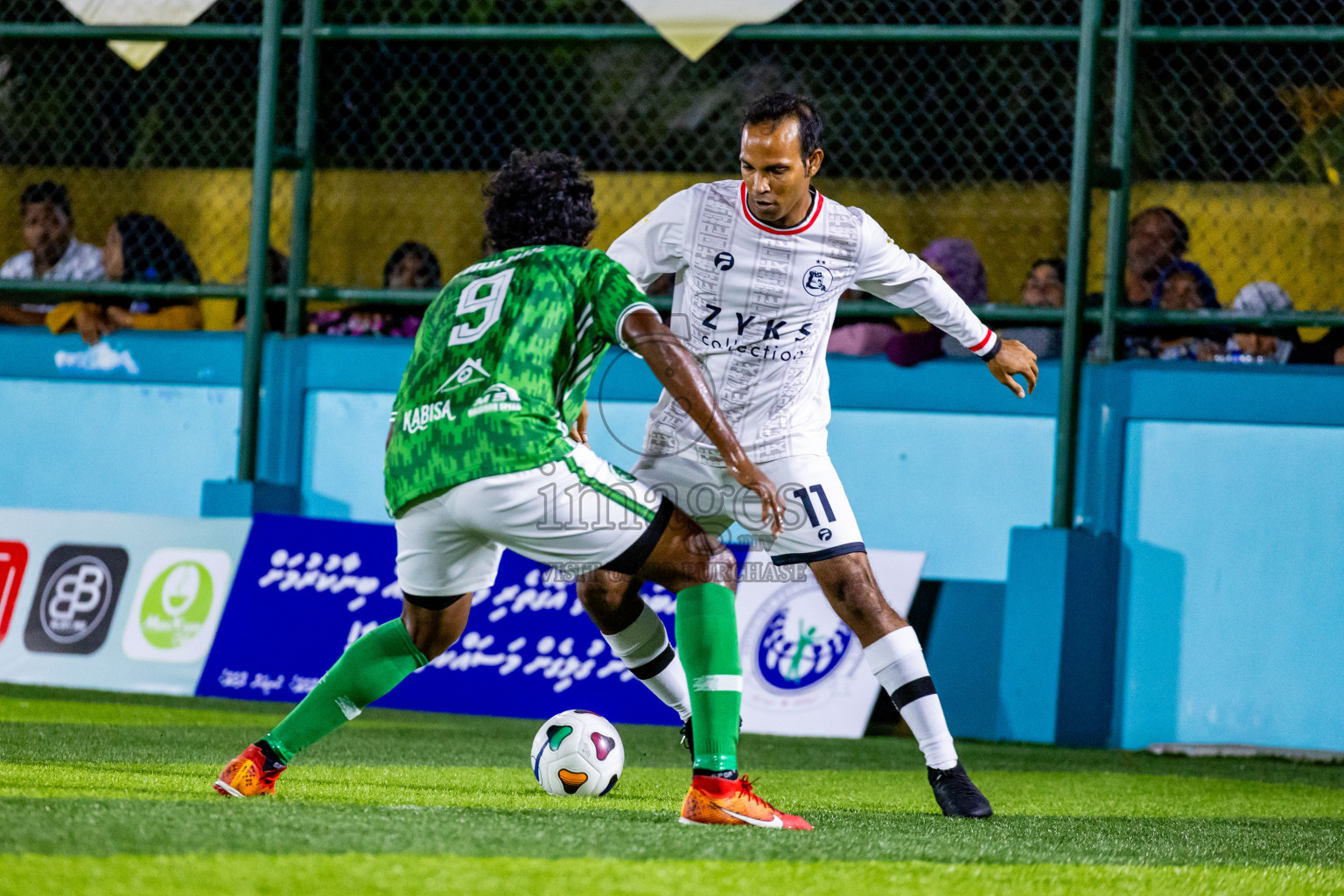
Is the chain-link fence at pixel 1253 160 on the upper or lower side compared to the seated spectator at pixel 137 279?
upper

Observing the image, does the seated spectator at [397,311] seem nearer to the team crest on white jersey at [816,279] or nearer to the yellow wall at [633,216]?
the yellow wall at [633,216]

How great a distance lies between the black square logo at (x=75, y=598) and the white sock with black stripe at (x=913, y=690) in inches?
185

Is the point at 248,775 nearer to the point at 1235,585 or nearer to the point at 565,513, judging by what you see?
the point at 565,513

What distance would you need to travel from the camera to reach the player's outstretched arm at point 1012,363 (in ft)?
15.9

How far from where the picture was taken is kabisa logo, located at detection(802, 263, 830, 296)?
4801 millimetres

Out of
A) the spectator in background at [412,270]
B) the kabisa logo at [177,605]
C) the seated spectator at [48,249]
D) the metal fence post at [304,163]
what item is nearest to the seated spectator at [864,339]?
the spectator in background at [412,270]

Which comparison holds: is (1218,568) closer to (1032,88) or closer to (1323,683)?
(1323,683)

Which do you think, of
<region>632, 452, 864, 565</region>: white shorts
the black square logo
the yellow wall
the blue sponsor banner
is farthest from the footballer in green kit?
the yellow wall

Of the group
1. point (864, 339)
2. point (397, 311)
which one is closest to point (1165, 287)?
point (864, 339)

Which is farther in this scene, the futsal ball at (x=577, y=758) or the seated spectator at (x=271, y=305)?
the seated spectator at (x=271, y=305)

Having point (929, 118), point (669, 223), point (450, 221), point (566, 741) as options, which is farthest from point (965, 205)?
point (566, 741)

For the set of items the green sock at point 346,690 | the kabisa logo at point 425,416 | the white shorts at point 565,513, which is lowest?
the green sock at point 346,690

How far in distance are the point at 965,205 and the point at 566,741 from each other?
5.53 m

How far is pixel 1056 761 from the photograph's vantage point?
23.0ft
